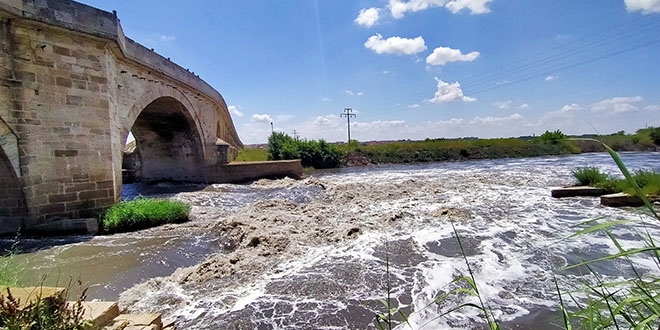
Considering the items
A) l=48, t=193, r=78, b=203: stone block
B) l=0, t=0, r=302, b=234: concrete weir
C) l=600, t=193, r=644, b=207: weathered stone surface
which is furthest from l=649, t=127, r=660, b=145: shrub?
l=48, t=193, r=78, b=203: stone block

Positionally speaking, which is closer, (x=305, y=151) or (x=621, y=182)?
(x=621, y=182)

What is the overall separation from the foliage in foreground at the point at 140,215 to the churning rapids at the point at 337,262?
0.45 m

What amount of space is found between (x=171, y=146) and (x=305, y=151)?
1028 centimetres

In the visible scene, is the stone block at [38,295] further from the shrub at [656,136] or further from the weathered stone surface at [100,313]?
the shrub at [656,136]

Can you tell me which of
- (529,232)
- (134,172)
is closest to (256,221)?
(529,232)

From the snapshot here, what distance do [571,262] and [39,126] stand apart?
10935 millimetres

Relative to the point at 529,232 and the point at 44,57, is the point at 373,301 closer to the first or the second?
the point at 529,232

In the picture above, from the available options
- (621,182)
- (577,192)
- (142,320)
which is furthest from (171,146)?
(621,182)

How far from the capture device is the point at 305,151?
84.5 ft

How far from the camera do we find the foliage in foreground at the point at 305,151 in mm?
24531

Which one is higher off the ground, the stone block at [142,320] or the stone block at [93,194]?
the stone block at [93,194]

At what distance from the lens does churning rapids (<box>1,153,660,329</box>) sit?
12.8ft

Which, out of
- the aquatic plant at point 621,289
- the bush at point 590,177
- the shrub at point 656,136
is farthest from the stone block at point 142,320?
the shrub at point 656,136

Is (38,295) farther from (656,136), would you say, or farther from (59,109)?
(656,136)
